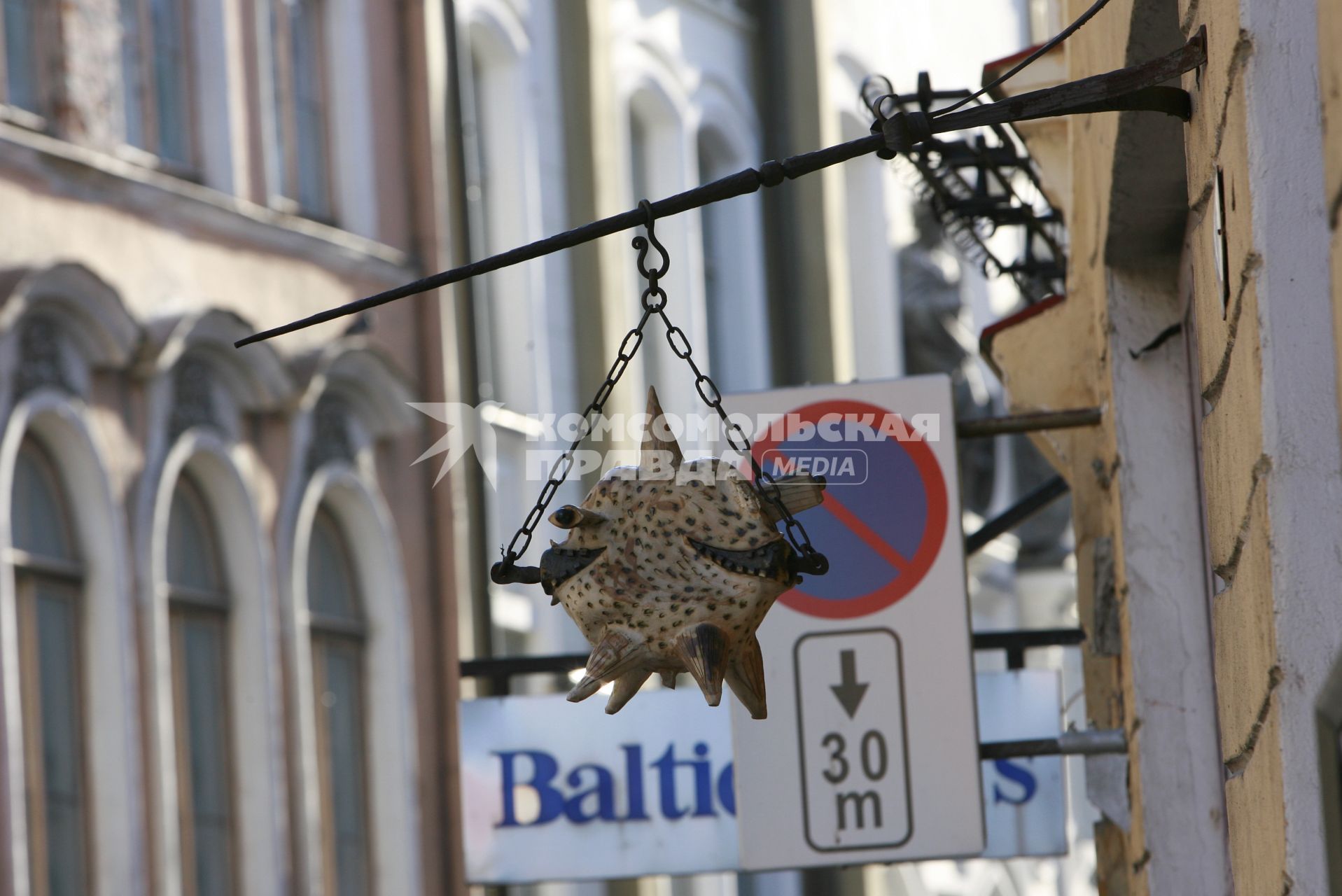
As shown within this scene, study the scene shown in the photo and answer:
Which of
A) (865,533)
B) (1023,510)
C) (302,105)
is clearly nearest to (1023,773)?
(1023,510)

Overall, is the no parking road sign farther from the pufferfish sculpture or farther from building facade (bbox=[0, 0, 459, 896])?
building facade (bbox=[0, 0, 459, 896])

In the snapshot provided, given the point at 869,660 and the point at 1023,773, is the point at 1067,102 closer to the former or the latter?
the point at 869,660

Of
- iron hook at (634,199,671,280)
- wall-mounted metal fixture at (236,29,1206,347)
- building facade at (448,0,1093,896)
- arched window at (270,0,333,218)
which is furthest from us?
building facade at (448,0,1093,896)

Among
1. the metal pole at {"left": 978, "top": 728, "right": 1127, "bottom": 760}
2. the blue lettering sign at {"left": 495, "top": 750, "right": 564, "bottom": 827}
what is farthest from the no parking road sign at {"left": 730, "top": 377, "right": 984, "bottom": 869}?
the blue lettering sign at {"left": 495, "top": 750, "right": 564, "bottom": 827}

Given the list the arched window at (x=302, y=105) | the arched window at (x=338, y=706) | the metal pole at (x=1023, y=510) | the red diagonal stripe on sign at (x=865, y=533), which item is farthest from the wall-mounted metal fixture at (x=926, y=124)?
the arched window at (x=302, y=105)

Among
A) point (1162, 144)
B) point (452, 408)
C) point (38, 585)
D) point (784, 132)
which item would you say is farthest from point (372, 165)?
point (1162, 144)

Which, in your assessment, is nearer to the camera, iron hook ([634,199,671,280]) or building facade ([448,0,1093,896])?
iron hook ([634,199,671,280])

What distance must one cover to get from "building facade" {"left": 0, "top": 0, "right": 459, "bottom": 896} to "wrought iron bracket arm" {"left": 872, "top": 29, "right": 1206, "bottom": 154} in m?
8.42

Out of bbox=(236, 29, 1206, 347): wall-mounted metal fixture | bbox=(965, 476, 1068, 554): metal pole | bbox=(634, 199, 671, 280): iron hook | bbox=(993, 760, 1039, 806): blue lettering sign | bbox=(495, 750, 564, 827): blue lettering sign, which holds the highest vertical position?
bbox=(236, 29, 1206, 347): wall-mounted metal fixture

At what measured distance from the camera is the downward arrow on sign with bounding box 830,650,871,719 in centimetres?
602

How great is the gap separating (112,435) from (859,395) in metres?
6.97

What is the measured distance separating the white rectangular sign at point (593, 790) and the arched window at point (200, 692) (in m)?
5.43

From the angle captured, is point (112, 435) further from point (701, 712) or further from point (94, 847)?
point (701, 712)

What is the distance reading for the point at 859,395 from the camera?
621 centimetres
